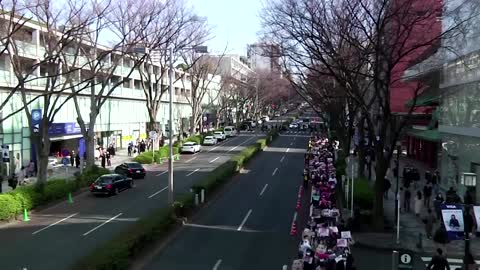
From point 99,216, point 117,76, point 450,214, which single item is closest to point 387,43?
point 450,214

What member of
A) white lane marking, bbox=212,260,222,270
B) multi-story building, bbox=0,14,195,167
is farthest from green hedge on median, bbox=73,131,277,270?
multi-story building, bbox=0,14,195,167

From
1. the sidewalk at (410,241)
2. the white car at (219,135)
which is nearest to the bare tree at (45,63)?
the sidewalk at (410,241)

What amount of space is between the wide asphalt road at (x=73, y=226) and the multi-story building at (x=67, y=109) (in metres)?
6.21

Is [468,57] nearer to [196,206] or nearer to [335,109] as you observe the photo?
[335,109]

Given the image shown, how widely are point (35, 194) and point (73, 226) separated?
4809 millimetres

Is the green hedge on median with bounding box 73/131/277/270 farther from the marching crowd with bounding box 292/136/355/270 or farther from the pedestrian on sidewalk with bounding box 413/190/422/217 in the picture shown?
the pedestrian on sidewalk with bounding box 413/190/422/217

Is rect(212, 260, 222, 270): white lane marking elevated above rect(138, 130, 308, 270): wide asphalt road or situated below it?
above

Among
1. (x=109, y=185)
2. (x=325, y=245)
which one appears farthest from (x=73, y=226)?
(x=325, y=245)

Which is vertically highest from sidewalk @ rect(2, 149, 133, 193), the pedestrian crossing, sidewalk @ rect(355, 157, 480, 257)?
sidewalk @ rect(2, 149, 133, 193)

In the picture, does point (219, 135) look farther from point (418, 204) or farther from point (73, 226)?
point (73, 226)

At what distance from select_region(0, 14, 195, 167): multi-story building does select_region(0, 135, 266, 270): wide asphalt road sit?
621 cm

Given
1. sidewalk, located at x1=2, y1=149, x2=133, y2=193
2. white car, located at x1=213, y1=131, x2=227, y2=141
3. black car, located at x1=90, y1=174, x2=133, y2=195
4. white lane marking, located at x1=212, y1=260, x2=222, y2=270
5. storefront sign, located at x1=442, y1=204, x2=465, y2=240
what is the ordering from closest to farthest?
1. white lane marking, located at x1=212, y1=260, x2=222, y2=270
2. storefront sign, located at x1=442, y1=204, x2=465, y2=240
3. black car, located at x1=90, y1=174, x2=133, y2=195
4. sidewalk, located at x1=2, y1=149, x2=133, y2=193
5. white car, located at x1=213, y1=131, x2=227, y2=141

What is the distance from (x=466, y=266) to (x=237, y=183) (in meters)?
24.1

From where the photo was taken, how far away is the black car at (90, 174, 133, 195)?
100ft
